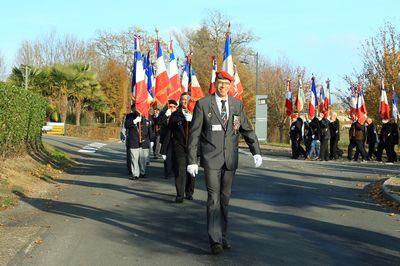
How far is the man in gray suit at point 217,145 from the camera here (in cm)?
698

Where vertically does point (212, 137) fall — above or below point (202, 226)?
above

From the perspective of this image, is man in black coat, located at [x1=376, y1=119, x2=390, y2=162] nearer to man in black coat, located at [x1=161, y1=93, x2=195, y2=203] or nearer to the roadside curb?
the roadside curb

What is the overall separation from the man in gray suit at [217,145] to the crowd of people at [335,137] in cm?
1717

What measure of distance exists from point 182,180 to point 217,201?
4029mm

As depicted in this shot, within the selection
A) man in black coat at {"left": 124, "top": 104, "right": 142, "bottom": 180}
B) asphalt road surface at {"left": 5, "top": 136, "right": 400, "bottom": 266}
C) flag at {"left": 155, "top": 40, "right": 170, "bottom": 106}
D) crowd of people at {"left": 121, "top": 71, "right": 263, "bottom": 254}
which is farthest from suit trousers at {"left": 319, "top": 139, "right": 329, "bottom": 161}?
crowd of people at {"left": 121, "top": 71, "right": 263, "bottom": 254}

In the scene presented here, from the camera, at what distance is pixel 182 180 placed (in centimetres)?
1098

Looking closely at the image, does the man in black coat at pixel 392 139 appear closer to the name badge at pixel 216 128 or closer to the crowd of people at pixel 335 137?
the crowd of people at pixel 335 137

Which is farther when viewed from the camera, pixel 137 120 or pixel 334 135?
pixel 334 135

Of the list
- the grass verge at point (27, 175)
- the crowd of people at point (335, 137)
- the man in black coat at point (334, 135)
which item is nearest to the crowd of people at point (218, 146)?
the grass verge at point (27, 175)

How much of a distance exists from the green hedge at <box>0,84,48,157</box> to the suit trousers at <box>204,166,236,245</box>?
7.76 m

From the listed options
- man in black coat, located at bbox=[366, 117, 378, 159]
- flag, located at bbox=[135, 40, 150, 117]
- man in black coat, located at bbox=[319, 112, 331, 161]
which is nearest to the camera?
flag, located at bbox=[135, 40, 150, 117]

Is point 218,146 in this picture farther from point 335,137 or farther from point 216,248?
point 335,137

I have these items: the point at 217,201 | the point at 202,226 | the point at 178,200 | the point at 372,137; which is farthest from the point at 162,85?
the point at 372,137

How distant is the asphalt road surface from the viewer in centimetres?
664
